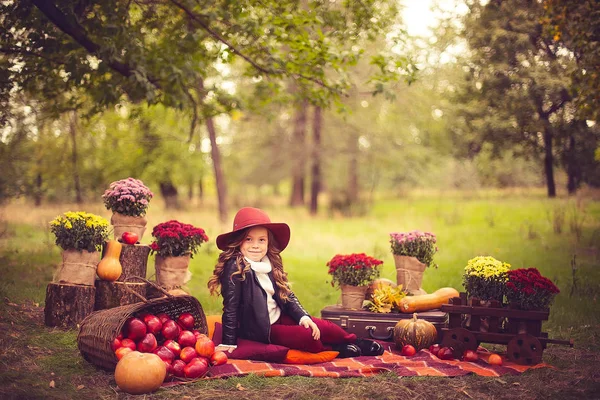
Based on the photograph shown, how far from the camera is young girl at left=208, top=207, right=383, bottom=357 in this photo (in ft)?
17.7

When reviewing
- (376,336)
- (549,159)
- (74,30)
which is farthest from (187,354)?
(549,159)

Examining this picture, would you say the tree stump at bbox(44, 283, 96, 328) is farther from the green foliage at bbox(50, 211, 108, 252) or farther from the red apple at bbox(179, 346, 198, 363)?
the red apple at bbox(179, 346, 198, 363)

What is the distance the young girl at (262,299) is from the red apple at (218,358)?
0.79ft

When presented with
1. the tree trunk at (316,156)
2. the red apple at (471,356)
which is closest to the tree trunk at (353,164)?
the tree trunk at (316,156)

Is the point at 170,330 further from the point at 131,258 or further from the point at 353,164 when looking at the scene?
the point at 353,164

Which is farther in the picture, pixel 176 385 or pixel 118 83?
pixel 118 83

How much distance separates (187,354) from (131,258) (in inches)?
78.4

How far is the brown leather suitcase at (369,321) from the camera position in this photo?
6.24 meters

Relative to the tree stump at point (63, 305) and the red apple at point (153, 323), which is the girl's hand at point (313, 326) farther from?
the tree stump at point (63, 305)

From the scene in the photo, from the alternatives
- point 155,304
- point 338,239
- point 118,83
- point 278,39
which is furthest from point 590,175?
point 155,304

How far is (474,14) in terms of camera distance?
1611 centimetres

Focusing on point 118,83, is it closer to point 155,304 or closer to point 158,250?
point 158,250

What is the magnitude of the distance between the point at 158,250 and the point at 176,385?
2167 millimetres

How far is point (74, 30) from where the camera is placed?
7.93 meters
